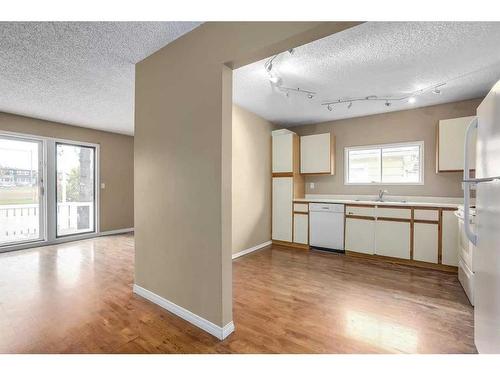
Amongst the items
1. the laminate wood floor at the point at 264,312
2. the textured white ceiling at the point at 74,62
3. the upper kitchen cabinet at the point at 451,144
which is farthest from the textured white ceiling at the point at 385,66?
the laminate wood floor at the point at 264,312

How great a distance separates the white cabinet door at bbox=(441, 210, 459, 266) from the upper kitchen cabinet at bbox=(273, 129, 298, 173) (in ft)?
7.99

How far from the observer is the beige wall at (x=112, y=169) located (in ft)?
17.0

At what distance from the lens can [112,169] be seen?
596cm

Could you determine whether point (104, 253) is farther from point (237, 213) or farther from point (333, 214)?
point (333, 214)

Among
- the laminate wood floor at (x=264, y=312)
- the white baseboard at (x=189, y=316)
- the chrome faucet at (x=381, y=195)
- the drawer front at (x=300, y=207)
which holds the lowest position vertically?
the laminate wood floor at (x=264, y=312)

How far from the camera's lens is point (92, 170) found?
565cm

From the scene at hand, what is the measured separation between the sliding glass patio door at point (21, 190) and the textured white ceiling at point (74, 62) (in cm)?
73

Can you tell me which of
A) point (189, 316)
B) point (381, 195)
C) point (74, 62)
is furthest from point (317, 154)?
point (74, 62)

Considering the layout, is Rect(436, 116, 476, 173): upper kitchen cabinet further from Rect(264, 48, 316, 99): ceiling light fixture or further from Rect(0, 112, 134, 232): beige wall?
Rect(0, 112, 134, 232): beige wall

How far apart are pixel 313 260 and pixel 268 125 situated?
106 inches

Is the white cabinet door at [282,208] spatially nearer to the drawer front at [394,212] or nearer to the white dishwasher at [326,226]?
the white dishwasher at [326,226]

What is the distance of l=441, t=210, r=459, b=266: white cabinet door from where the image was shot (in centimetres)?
318
